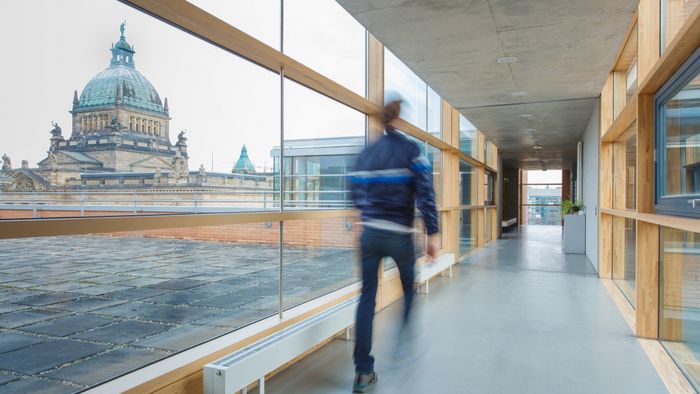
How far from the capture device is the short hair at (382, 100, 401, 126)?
119 inches

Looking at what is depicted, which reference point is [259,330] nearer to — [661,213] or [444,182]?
[661,213]

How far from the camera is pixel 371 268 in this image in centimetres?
291

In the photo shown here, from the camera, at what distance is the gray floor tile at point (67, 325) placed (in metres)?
Result: 2.59

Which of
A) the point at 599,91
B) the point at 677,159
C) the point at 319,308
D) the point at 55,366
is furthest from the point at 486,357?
the point at 599,91

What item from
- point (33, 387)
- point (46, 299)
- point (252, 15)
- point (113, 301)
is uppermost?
point (252, 15)

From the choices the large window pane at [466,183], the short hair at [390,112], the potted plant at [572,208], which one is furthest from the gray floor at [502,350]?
the potted plant at [572,208]

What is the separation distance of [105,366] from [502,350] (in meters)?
2.75

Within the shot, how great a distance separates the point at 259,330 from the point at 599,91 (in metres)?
6.15

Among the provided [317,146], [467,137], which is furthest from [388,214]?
[467,137]

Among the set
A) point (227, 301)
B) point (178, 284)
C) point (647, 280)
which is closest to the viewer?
point (178, 284)

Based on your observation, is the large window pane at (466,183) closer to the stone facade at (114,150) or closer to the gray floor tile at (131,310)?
the gray floor tile at (131,310)

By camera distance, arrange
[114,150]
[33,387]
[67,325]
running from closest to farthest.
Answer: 1. [114,150]
2. [33,387]
3. [67,325]

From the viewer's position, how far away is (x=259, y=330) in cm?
298

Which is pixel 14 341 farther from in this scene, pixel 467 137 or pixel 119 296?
pixel 467 137
